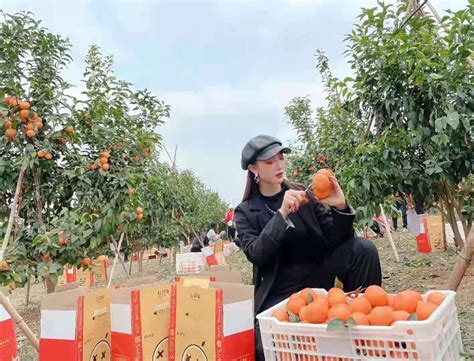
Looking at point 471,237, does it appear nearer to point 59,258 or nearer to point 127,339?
point 127,339

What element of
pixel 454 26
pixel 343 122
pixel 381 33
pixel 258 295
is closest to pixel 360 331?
pixel 258 295

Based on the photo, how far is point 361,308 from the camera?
3.74 feet

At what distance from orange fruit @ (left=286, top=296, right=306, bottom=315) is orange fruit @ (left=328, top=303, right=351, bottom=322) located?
0.11 metres

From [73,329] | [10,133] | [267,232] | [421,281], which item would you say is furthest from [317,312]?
[421,281]

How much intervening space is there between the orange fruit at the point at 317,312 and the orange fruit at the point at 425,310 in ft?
0.72

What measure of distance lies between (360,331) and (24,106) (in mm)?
2597

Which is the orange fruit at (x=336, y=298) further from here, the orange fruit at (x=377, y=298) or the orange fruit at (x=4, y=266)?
the orange fruit at (x=4, y=266)

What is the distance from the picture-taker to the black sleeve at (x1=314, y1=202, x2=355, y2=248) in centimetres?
175

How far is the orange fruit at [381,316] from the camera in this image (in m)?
1.07

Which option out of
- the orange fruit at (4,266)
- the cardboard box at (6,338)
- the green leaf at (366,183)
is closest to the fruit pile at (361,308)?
the cardboard box at (6,338)

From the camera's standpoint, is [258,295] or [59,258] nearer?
[258,295]

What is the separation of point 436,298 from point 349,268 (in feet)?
2.16

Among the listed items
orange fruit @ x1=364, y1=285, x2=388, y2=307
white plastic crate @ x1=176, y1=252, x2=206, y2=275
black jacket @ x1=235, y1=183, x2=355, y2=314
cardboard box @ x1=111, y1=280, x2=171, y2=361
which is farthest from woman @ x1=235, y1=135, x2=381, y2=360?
white plastic crate @ x1=176, y1=252, x2=206, y2=275

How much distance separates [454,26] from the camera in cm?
258
